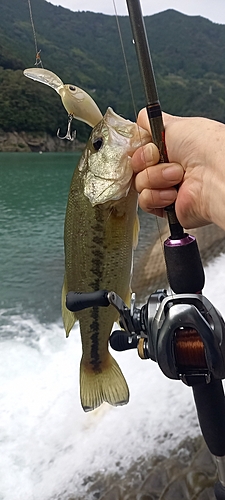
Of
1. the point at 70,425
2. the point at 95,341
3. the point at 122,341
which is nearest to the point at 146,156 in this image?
the point at 122,341

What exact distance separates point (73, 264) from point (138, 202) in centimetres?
37

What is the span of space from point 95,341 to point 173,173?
35.2 inches

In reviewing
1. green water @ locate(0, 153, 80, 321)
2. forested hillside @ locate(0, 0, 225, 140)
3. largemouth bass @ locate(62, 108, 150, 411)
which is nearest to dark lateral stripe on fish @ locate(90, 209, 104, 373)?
largemouth bass @ locate(62, 108, 150, 411)

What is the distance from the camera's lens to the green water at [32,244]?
24.4 ft

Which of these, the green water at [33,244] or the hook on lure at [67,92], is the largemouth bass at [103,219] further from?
the green water at [33,244]

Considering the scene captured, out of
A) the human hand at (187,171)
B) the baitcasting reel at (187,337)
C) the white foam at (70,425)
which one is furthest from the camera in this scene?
the white foam at (70,425)

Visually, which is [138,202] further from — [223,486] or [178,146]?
[223,486]

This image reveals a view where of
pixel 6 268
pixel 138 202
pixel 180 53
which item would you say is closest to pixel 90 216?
pixel 138 202

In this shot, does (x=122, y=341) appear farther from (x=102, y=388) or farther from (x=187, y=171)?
(x=187, y=171)

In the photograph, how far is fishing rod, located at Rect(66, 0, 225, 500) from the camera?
1283 mm

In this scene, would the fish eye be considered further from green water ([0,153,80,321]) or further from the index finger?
green water ([0,153,80,321])

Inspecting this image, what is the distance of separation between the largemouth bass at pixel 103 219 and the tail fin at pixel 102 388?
0.02 meters

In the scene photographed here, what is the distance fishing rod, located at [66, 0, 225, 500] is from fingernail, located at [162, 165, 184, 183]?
0.04 m

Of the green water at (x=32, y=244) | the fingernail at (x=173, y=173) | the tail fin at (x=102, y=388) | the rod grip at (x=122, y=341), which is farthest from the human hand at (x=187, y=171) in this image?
the green water at (x=32, y=244)
